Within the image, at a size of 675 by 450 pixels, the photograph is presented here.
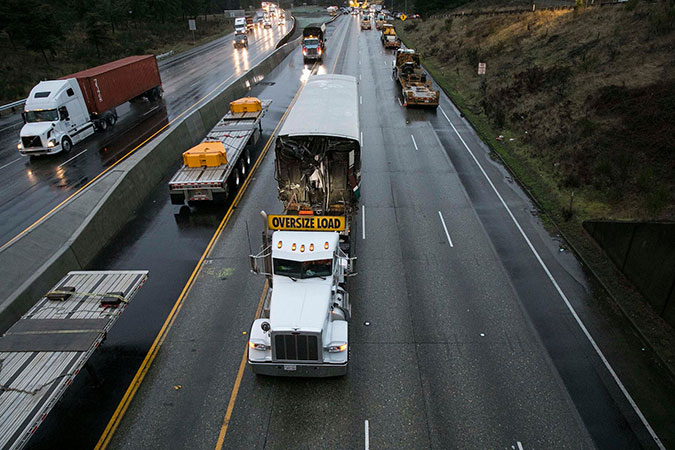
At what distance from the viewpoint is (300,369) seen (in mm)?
10680

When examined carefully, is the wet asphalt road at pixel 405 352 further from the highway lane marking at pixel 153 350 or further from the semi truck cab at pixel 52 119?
the semi truck cab at pixel 52 119

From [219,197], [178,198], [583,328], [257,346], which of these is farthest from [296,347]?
[178,198]

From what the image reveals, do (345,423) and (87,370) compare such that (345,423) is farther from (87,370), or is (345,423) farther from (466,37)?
(466,37)

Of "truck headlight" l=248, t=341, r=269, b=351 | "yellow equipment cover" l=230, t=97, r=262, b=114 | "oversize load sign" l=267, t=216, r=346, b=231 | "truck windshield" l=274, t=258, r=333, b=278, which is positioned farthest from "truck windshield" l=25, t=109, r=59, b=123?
"truck headlight" l=248, t=341, r=269, b=351

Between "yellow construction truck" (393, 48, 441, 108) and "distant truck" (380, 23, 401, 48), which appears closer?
"yellow construction truck" (393, 48, 441, 108)

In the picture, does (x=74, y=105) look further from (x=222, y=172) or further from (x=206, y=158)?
(x=222, y=172)

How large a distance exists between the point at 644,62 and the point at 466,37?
103 feet

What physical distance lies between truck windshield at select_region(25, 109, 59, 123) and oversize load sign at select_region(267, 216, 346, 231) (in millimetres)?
22247

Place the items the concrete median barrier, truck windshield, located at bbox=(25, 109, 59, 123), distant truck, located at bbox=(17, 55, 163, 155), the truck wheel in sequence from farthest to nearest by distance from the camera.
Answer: the truck wheel, truck windshield, located at bbox=(25, 109, 59, 123), distant truck, located at bbox=(17, 55, 163, 155), the concrete median barrier

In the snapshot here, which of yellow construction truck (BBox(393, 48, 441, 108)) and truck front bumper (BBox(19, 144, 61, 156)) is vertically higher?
yellow construction truck (BBox(393, 48, 441, 108))

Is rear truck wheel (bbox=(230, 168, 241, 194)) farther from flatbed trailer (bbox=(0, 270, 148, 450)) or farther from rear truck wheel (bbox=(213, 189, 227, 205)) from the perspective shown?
flatbed trailer (bbox=(0, 270, 148, 450))

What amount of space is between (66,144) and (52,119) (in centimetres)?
169

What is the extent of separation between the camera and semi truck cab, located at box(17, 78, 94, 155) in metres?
25.9

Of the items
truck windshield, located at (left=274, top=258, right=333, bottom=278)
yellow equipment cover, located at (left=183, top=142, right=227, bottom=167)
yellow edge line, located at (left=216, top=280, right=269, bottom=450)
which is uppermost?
yellow equipment cover, located at (left=183, top=142, right=227, bottom=167)
